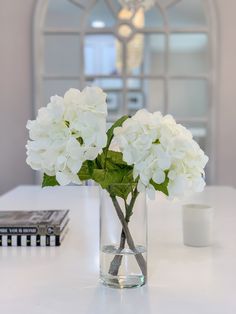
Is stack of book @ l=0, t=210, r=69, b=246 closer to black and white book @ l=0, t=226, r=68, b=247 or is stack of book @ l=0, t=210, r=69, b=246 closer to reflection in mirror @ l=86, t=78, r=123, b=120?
black and white book @ l=0, t=226, r=68, b=247

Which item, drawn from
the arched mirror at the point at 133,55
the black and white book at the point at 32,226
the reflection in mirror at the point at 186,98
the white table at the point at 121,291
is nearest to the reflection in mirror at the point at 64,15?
the arched mirror at the point at 133,55

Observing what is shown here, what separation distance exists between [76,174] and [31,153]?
0.31 feet

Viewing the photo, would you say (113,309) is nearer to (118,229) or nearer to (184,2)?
(118,229)

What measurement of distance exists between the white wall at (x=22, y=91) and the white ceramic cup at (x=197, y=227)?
7.74 feet

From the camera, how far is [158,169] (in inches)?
34.8

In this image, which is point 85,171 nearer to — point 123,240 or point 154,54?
point 123,240

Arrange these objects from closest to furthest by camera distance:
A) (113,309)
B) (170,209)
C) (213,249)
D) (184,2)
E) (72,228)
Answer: (113,309)
(213,249)
(72,228)
(170,209)
(184,2)

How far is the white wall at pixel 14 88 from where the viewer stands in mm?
3582

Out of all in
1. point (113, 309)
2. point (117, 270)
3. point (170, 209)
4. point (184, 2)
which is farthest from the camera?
point (184, 2)

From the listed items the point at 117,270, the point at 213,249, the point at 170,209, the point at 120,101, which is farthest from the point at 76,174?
the point at 120,101

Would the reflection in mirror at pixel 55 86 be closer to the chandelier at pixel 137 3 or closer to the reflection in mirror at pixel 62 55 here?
the reflection in mirror at pixel 62 55

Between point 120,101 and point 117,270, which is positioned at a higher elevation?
point 120,101

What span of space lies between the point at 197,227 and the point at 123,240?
359 millimetres

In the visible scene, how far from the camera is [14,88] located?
364 cm
